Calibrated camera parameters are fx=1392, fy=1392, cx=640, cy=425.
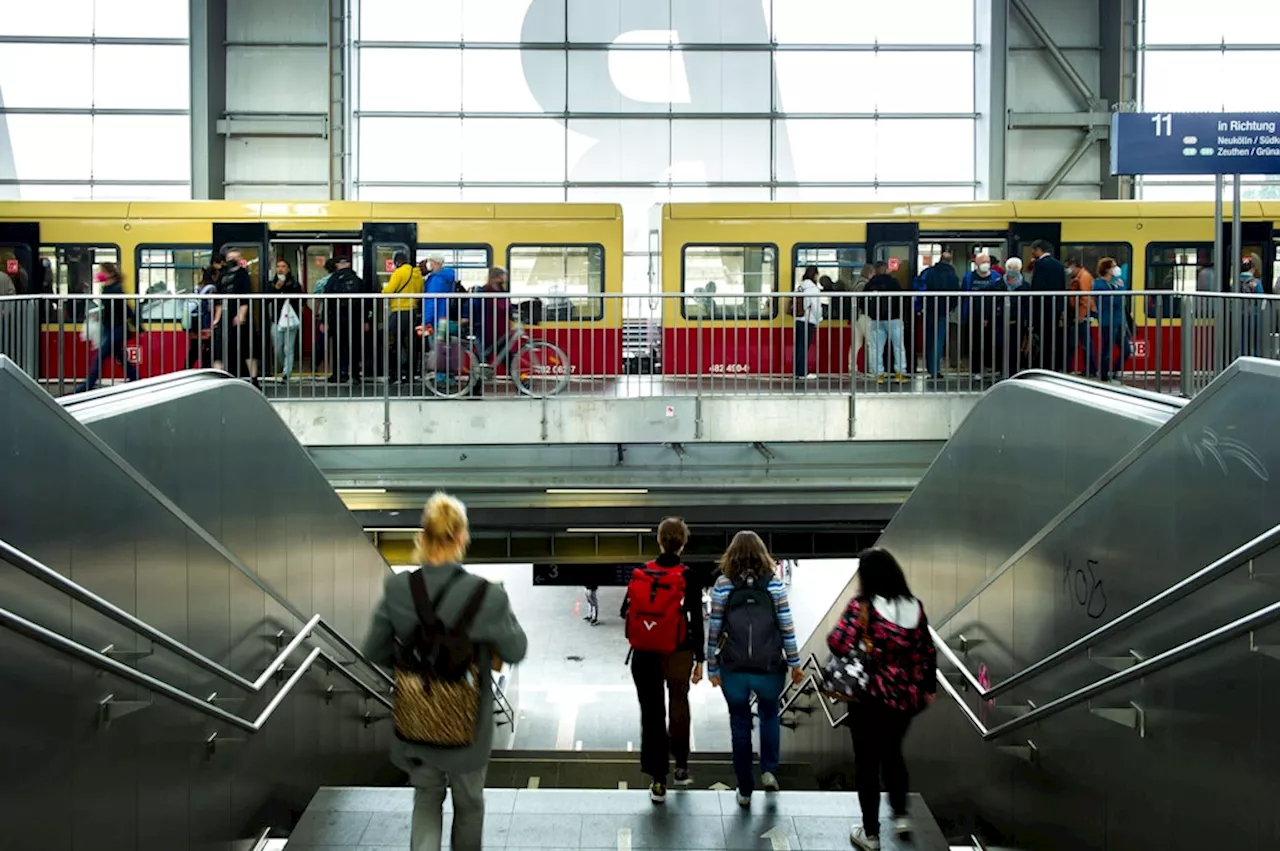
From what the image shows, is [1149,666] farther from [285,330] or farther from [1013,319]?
[1013,319]

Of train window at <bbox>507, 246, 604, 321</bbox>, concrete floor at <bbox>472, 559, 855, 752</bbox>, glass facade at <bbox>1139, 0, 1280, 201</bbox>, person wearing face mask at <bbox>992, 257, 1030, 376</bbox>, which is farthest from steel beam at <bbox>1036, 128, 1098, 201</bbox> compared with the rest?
train window at <bbox>507, 246, 604, 321</bbox>

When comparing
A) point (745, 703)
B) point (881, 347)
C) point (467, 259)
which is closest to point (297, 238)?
point (467, 259)

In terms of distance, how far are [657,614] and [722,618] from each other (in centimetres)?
37

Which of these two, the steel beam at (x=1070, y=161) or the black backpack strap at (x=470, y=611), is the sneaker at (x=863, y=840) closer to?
the black backpack strap at (x=470, y=611)

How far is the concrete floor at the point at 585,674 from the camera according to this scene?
21.5 meters

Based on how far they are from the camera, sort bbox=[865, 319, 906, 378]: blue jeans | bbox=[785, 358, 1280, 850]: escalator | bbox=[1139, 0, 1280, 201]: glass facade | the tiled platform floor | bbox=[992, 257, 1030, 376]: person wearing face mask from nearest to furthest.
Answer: bbox=[785, 358, 1280, 850]: escalator < the tiled platform floor < bbox=[865, 319, 906, 378]: blue jeans < bbox=[992, 257, 1030, 376]: person wearing face mask < bbox=[1139, 0, 1280, 201]: glass facade

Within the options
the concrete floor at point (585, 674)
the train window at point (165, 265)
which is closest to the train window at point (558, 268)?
the train window at point (165, 265)

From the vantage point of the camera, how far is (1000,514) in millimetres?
7613

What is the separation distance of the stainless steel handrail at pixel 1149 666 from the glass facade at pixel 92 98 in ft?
72.9

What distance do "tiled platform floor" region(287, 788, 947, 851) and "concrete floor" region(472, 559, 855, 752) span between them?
10199mm

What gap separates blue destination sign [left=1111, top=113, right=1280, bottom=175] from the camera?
13.3 m

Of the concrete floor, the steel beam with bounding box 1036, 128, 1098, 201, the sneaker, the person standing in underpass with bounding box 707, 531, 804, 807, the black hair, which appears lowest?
the concrete floor

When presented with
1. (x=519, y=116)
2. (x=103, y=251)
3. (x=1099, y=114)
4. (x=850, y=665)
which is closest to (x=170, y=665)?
(x=850, y=665)

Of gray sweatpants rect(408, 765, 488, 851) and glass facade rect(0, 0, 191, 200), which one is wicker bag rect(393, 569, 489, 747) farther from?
glass facade rect(0, 0, 191, 200)
